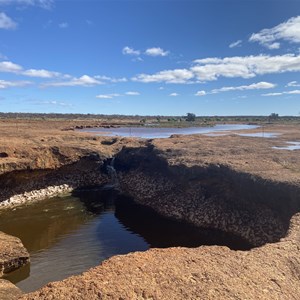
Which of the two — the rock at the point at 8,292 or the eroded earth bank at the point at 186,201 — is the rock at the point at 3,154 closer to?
the eroded earth bank at the point at 186,201

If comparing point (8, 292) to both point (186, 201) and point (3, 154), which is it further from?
point (3, 154)

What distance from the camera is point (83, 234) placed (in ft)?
80.0

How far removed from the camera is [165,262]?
1191 cm

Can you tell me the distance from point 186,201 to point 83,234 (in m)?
8.53

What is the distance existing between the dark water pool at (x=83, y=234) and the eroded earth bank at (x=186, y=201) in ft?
4.13

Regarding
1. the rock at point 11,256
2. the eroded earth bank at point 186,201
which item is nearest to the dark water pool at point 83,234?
the rock at point 11,256

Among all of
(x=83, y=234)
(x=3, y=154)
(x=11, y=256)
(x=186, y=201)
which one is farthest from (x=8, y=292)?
(x=3, y=154)

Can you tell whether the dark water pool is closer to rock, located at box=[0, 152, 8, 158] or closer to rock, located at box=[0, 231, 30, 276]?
rock, located at box=[0, 231, 30, 276]

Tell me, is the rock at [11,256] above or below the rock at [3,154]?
below

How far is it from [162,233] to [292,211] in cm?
862

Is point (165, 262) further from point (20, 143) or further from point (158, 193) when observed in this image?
point (20, 143)

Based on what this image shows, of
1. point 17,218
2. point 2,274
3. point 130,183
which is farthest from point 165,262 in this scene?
point 130,183

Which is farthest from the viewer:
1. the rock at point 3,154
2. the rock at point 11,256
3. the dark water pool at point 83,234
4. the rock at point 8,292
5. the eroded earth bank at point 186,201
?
the rock at point 3,154

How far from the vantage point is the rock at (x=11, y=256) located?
1809 centimetres
